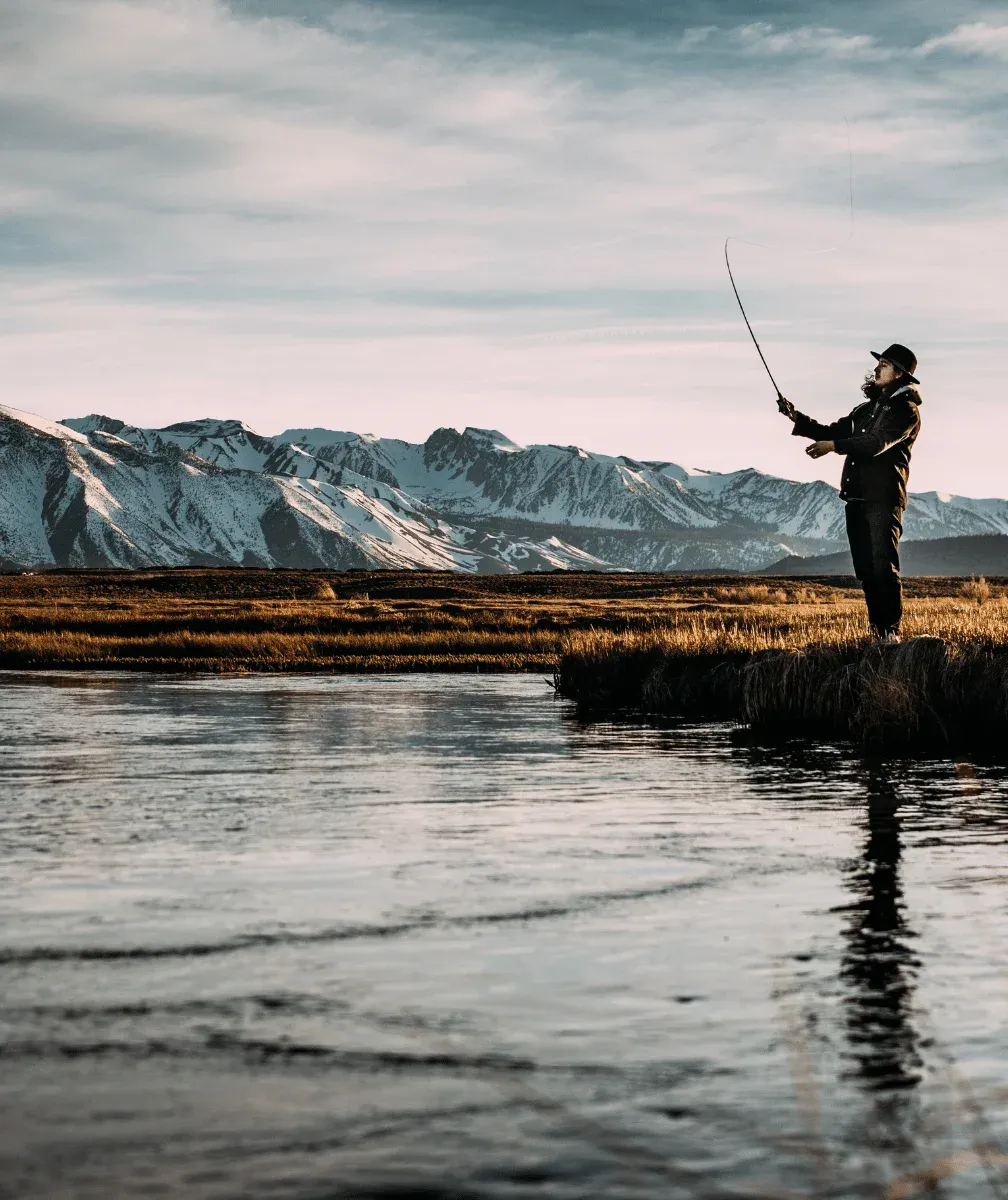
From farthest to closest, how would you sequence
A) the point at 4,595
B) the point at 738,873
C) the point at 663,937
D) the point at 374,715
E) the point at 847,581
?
the point at 847,581 → the point at 4,595 → the point at 374,715 → the point at 738,873 → the point at 663,937

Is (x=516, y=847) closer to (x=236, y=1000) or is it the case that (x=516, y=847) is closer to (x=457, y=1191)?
(x=236, y=1000)

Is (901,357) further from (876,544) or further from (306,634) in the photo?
(306,634)

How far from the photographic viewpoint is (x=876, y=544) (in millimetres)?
23938

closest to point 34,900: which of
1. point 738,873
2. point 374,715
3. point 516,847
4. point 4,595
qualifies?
point 516,847

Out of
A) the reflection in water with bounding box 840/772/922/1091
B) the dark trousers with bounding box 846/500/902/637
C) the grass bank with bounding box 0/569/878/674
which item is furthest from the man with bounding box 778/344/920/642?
the grass bank with bounding box 0/569/878/674

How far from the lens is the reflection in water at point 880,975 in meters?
7.14

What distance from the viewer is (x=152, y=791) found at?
17422mm

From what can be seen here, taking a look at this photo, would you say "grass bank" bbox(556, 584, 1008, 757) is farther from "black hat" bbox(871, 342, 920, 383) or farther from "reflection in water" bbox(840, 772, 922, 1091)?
"reflection in water" bbox(840, 772, 922, 1091)

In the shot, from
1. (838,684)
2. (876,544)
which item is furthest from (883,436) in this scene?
(838,684)

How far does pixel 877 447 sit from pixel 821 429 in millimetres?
882

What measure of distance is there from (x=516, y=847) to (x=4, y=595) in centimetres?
10941

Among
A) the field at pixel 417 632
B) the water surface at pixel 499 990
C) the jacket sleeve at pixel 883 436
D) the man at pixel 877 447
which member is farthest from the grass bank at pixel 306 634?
the water surface at pixel 499 990

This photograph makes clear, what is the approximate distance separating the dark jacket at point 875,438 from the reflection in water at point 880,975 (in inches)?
434

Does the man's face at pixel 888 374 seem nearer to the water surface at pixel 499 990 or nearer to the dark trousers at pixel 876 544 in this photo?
the dark trousers at pixel 876 544
